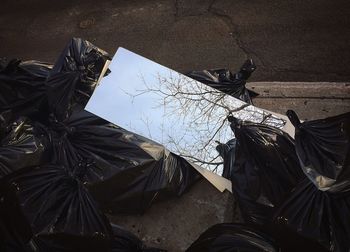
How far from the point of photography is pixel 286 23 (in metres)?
3.55

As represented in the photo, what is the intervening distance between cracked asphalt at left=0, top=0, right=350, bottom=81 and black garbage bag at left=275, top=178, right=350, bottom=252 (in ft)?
4.85

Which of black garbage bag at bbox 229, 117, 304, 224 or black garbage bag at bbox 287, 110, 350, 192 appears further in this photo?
black garbage bag at bbox 229, 117, 304, 224

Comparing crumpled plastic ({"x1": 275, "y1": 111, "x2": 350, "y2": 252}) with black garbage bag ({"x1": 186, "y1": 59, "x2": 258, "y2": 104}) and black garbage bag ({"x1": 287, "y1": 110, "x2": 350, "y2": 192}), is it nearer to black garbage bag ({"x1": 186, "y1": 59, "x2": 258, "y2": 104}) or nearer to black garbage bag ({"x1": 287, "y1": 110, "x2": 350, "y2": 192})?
black garbage bag ({"x1": 287, "y1": 110, "x2": 350, "y2": 192})

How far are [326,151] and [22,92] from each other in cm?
206

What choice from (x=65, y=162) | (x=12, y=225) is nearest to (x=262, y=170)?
(x=65, y=162)

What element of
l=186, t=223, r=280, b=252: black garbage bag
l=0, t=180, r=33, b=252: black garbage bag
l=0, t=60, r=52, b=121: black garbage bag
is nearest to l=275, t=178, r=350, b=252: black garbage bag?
l=186, t=223, r=280, b=252: black garbage bag

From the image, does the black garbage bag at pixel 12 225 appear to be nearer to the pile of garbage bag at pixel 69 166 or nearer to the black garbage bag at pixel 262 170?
the pile of garbage bag at pixel 69 166

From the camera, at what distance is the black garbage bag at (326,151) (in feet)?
5.64

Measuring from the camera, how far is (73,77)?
263 centimetres

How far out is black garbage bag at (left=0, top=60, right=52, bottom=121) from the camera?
2.75 m

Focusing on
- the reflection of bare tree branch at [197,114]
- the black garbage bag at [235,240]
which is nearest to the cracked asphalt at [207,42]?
the reflection of bare tree branch at [197,114]

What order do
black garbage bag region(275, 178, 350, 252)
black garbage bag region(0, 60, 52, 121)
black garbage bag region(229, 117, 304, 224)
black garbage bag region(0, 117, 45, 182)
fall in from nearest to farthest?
1. black garbage bag region(275, 178, 350, 252)
2. black garbage bag region(229, 117, 304, 224)
3. black garbage bag region(0, 117, 45, 182)
4. black garbage bag region(0, 60, 52, 121)

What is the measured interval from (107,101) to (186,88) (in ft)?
1.84

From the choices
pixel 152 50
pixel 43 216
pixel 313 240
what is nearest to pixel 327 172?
pixel 313 240
